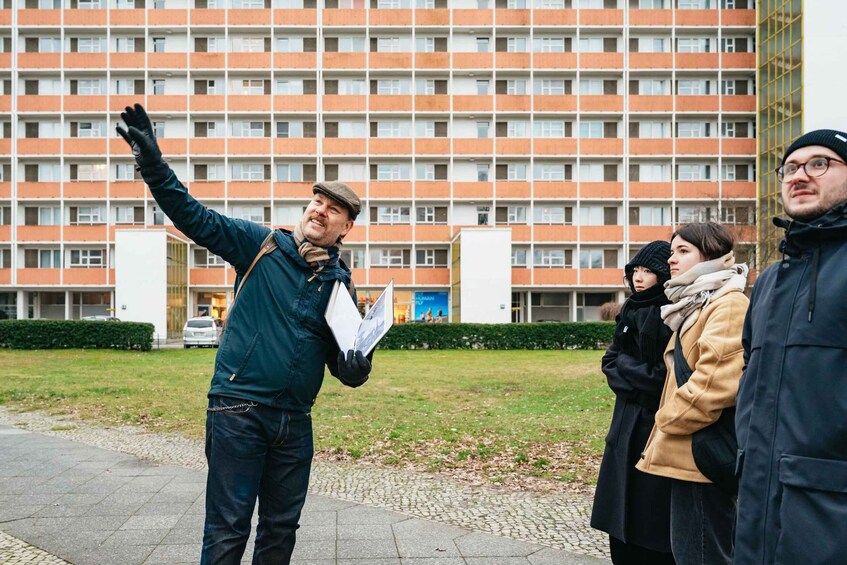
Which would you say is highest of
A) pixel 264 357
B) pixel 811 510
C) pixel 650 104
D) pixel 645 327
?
pixel 650 104

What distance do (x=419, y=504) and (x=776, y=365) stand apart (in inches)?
167

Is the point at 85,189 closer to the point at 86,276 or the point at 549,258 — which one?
the point at 86,276

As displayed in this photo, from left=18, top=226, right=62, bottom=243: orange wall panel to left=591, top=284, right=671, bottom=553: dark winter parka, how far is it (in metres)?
53.1

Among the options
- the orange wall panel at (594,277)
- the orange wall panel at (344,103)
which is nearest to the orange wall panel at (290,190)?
the orange wall panel at (344,103)

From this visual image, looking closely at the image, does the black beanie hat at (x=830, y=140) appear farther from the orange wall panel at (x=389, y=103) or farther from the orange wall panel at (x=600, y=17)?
the orange wall panel at (x=600, y=17)

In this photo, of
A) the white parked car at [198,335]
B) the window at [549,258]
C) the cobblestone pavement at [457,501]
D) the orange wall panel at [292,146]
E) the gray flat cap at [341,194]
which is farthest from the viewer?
the window at [549,258]

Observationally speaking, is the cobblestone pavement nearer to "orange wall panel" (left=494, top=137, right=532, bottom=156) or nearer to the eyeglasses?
the eyeglasses

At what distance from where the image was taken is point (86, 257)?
4931cm

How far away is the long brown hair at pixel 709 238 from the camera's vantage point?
3461 mm

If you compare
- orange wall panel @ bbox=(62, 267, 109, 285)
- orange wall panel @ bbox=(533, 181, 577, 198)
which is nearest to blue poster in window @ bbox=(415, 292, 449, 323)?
orange wall panel @ bbox=(533, 181, 577, 198)

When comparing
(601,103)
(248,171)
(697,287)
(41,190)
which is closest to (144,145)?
(697,287)

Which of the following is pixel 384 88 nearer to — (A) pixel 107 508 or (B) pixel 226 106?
(B) pixel 226 106

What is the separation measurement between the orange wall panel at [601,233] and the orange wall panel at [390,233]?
13.0 metres

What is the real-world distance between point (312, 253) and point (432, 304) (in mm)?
47142
